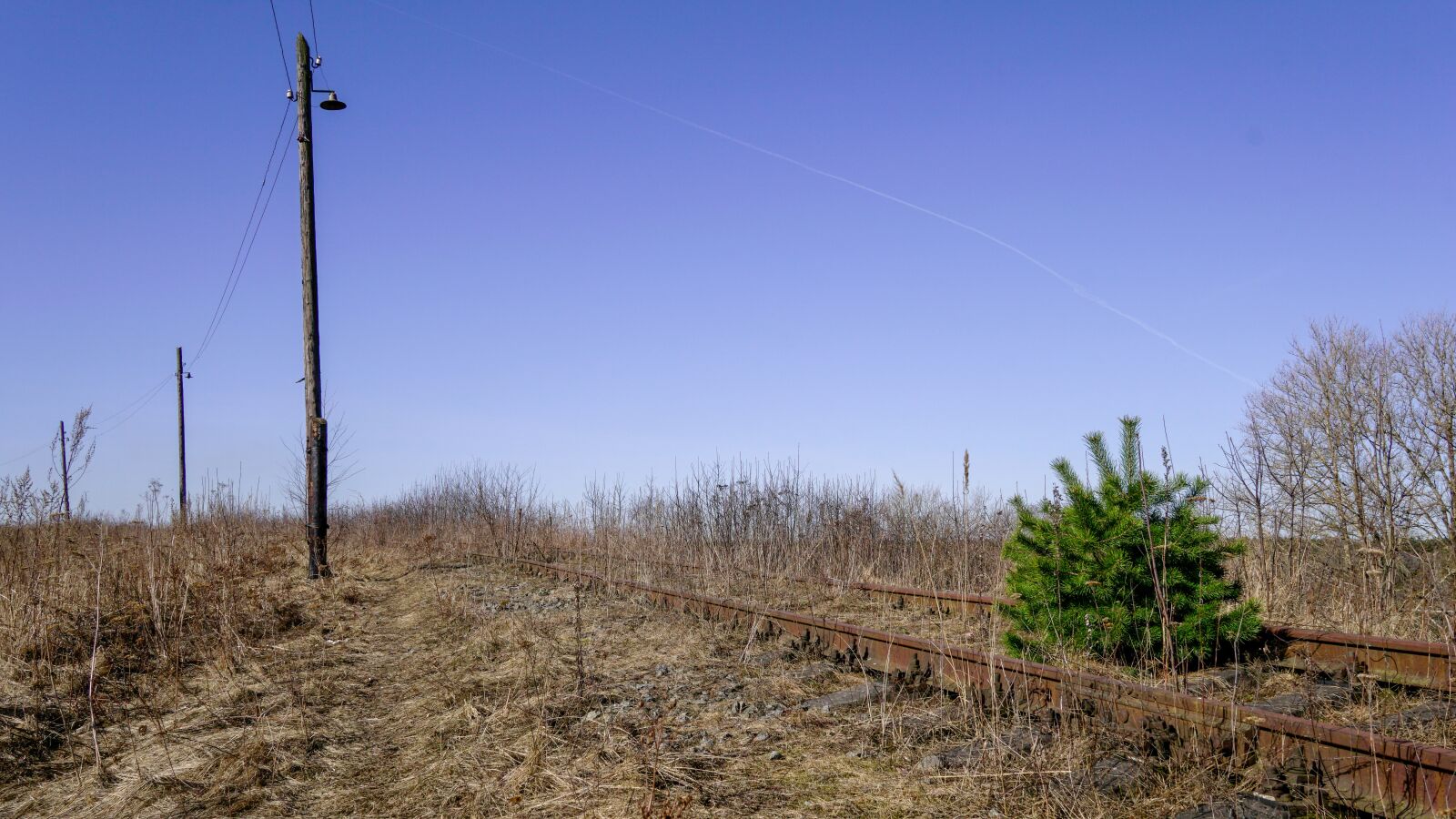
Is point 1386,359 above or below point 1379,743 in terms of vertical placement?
above

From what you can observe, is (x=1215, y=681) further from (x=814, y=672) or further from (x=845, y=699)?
(x=814, y=672)

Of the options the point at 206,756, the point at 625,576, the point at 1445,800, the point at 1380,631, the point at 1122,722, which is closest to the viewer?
the point at 1445,800

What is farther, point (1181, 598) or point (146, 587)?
point (146, 587)

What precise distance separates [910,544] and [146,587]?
34.2 feet

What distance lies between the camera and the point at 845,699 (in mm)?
5004

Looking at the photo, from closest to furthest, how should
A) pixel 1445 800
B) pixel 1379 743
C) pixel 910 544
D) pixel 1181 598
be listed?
pixel 1445 800, pixel 1379 743, pixel 1181 598, pixel 910 544

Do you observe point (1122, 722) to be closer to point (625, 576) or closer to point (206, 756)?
point (206, 756)

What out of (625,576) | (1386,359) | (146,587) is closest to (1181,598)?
(625,576)

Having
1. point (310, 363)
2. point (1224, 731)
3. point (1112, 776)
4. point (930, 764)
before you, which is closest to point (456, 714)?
point (930, 764)

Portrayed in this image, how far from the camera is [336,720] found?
5.65 m

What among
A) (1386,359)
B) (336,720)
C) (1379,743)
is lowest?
(336,720)

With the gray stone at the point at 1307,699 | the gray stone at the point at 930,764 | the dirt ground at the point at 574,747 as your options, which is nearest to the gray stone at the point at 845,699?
the dirt ground at the point at 574,747

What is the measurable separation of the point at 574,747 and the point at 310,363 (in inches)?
465

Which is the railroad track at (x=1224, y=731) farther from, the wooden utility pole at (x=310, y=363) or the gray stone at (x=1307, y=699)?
the wooden utility pole at (x=310, y=363)
